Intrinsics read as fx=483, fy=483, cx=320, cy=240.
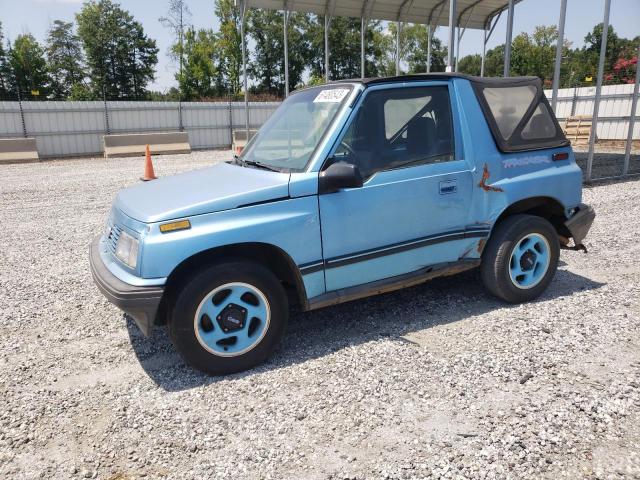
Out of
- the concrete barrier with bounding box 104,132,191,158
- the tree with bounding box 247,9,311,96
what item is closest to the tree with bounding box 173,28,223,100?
the tree with bounding box 247,9,311,96

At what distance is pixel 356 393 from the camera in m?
3.28

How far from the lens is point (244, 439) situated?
2865mm

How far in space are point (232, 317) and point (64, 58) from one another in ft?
200

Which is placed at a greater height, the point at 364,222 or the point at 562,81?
the point at 562,81

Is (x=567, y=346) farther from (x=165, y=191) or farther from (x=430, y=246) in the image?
(x=165, y=191)

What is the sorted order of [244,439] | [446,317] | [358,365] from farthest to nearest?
[446,317]
[358,365]
[244,439]

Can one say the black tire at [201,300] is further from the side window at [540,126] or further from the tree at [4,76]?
the tree at [4,76]

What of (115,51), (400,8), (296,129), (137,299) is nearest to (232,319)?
(137,299)

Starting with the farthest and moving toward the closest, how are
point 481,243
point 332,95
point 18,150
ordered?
point 18,150 → point 481,243 → point 332,95

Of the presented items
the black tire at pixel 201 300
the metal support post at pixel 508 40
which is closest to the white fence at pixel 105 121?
the metal support post at pixel 508 40

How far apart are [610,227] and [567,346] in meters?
4.71

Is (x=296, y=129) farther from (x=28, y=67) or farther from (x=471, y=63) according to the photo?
(x=471, y=63)

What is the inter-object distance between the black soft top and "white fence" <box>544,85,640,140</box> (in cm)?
1775

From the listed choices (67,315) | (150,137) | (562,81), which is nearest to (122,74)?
(150,137)
